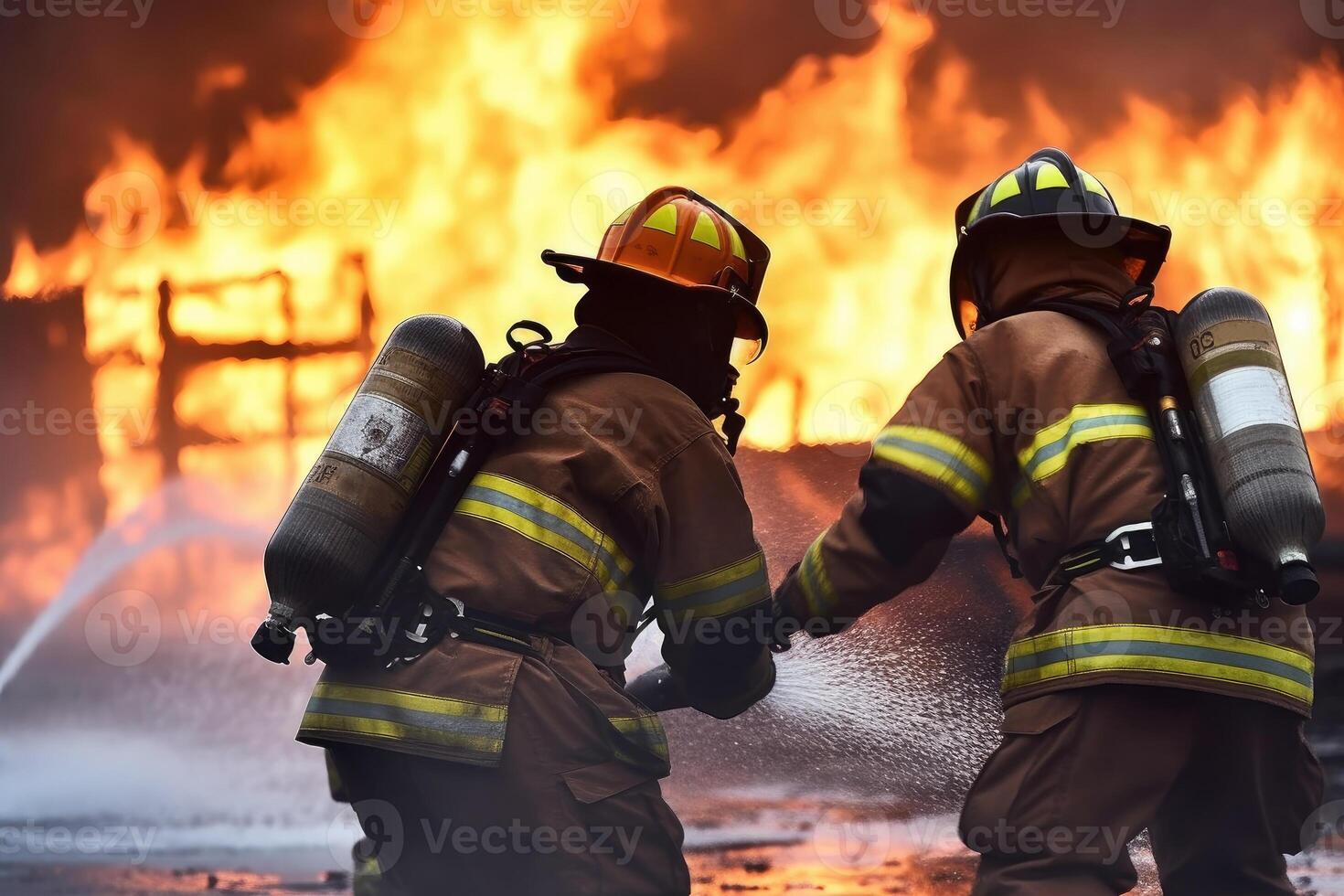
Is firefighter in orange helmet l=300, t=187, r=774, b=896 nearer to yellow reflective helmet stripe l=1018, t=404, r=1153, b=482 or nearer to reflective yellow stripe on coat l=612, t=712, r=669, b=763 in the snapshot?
reflective yellow stripe on coat l=612, t=712, r=669, b=763

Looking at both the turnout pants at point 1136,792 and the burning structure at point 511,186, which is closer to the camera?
the turnout pants at point 1136,792

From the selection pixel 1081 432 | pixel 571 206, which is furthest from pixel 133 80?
pixel 1081 432

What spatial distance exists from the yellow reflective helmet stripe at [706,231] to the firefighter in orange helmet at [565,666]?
491 mm

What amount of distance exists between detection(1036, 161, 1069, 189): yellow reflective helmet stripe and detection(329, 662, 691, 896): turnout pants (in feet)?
6.16

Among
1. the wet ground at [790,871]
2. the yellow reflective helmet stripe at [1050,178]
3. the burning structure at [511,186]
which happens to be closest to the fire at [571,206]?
the burning structure at [511,186]

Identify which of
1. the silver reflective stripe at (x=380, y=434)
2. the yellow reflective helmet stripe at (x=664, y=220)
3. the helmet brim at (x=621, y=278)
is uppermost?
the yellow reflective helmet stripe at (x=664, y=220)

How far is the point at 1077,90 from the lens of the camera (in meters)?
7.25

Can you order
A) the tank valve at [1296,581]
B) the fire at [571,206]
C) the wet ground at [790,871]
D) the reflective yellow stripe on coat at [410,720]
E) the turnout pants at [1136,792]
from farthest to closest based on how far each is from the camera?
the fire at [571,206] → the wet ground at [790,871] → the reflective yellow stripe on coat at [410,720] → the turnout pants at [1136,792] → the tank valve at [1296,581]

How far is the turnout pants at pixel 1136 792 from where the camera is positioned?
274 cm

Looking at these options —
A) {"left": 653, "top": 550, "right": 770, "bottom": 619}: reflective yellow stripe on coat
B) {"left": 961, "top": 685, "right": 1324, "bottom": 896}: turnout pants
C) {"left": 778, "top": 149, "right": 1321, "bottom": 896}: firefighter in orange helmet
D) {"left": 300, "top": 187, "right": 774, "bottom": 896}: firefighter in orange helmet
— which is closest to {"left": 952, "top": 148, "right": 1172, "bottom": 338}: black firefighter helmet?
{"left": 778, "top": 149, "right": 1321, "bottom": 896}: firefighter in orange helmet

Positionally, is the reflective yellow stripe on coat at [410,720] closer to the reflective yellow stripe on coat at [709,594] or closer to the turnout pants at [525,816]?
the turnout pants at [525,816]

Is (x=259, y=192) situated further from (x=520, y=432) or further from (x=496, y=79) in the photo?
(x=520, y=432)

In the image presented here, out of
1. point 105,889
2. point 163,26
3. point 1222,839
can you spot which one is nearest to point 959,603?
point 1222,839

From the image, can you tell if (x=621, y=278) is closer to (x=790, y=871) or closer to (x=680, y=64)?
(x=790, y=871)
